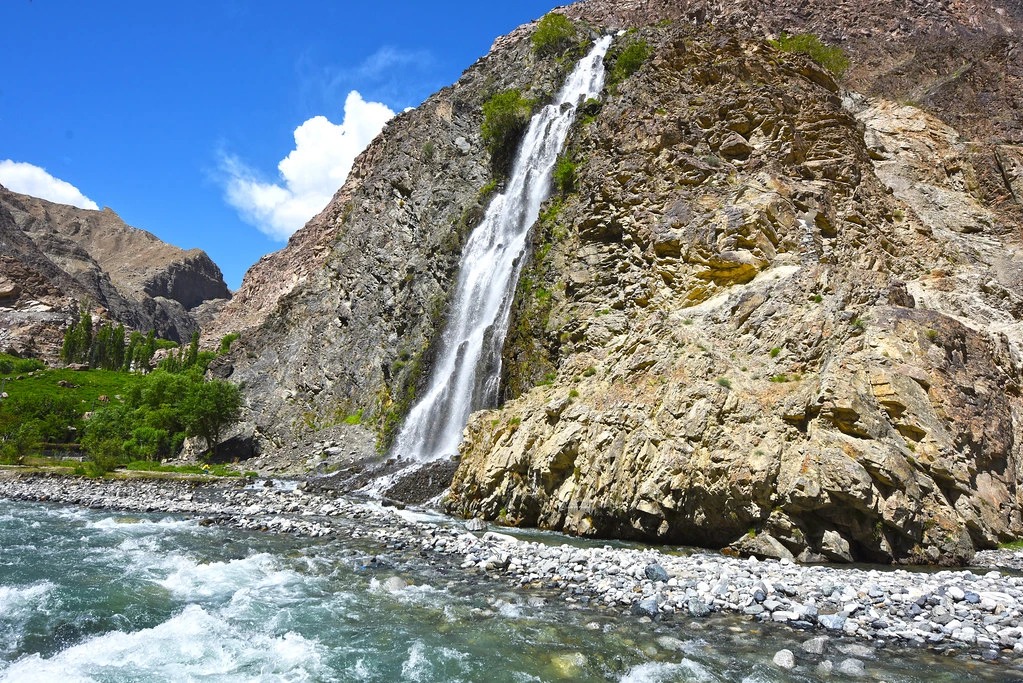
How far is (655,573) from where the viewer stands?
38.0 ft

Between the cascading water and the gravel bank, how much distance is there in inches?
488

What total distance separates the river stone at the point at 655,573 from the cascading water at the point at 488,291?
16.2 m

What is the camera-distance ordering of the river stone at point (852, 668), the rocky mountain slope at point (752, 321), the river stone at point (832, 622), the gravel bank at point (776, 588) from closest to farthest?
the river stone at point (852, 668)
the gravel bank at point (776, 588)
the river stone at point (832, 622)
the rocky mountain slope at point (752, 321)

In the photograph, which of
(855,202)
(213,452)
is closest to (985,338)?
(855,202)

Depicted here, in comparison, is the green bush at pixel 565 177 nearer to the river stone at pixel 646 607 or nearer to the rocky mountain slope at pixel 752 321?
the rocky mountain slope at pixel 752 321

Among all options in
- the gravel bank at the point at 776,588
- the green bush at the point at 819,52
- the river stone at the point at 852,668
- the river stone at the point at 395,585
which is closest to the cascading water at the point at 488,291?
the gravel bank at the point at 776,588

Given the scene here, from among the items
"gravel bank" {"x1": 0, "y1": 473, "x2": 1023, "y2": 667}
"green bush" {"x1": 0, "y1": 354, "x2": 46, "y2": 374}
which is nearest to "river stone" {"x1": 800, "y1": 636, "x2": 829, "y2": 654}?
"gravel bank" {"x1": 0, "y1": 473, "x2": 1023, "y2": 667}

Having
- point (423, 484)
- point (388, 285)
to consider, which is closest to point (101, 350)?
point (388, 285)

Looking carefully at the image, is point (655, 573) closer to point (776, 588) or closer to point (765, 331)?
point (776, 588)

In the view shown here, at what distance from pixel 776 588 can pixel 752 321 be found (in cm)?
963

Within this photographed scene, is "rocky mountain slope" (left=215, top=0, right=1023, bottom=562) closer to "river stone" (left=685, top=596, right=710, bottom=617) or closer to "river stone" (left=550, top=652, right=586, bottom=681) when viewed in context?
"river stone" (left=685, top=596, right=710, bottom=617)

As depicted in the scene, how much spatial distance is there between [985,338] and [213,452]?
43.5m

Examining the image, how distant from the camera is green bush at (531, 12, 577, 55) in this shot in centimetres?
4984

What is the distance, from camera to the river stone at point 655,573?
11438mm
